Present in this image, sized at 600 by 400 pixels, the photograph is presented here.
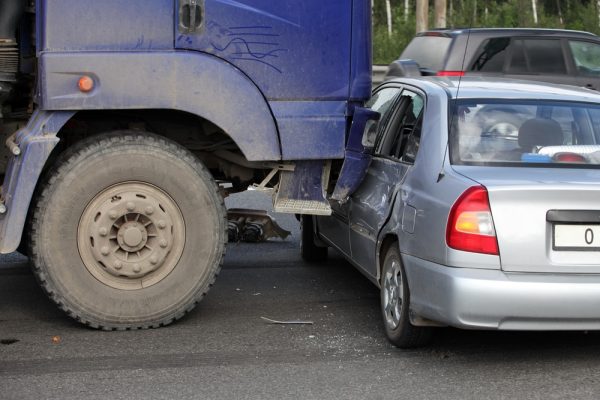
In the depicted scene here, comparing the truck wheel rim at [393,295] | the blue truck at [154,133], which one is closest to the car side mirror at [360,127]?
the blue truck at [154,133]

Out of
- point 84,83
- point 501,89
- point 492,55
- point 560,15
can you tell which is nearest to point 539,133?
point 501,89

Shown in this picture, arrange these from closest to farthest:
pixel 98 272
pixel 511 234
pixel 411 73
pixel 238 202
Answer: pixel 511 234 → pixel 98 272 → pixel 238 202 → pixel 411 73

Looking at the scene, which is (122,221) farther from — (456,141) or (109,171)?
(456,141)

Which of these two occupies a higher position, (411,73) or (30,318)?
(411,73)

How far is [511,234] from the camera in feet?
16.2

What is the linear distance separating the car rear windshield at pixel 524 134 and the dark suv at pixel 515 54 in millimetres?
7123

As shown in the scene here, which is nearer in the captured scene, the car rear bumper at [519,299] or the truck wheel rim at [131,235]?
the car rear bumper at [519,299]

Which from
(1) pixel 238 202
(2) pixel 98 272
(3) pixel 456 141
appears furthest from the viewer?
(1) pixel 238 202

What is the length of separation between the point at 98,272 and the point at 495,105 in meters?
2.46

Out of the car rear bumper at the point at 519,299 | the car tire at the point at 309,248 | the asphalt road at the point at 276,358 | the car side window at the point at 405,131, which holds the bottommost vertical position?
the asphalt road at the point at 276,358

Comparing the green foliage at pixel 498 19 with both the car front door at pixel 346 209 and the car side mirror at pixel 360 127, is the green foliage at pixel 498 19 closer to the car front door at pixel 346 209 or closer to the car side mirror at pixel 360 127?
the car front door at pixel 346 209

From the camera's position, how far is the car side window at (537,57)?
13672 millimetres

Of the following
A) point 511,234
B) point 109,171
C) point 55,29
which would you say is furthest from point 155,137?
point 511,234

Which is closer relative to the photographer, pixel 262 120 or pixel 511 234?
pixel 511 234
